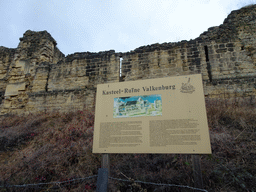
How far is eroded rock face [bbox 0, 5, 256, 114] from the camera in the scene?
293 inches

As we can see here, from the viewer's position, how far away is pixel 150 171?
3.40 m

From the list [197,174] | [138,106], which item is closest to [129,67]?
[138,106]

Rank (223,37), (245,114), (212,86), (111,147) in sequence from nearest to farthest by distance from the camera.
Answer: (111,147) → (245,114) → (212,86) → (223,37)

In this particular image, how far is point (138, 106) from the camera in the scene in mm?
3270

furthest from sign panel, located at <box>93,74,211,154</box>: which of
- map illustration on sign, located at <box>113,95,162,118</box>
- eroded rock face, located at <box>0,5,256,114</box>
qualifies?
eroded rock face, located at <box>0,5,256,114</box>

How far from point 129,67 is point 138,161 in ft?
19.3

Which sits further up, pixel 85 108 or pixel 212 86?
pixel 212 86

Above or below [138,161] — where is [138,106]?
above

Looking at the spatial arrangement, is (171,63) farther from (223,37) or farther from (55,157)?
(55,157)

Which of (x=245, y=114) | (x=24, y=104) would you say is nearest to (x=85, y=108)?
(x=24, y=104)

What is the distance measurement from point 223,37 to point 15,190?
9341mm

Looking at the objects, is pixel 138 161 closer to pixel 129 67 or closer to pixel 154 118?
pixel 154 118

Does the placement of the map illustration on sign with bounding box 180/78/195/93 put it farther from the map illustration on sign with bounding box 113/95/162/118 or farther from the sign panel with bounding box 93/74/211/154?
the map illustration on sign with bounding box 113/95/162/118

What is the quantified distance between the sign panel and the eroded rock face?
488 cm
